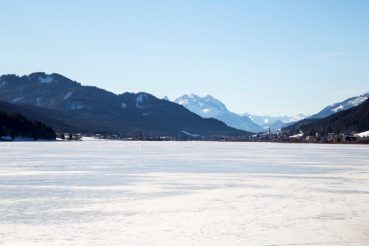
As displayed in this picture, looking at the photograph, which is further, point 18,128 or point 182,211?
point 18,128

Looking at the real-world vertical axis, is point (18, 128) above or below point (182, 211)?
above

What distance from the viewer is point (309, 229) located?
18.5 meters

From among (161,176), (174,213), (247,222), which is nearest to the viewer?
(247,222)

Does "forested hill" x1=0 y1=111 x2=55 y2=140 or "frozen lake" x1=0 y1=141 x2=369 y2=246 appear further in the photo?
"forested hill" x1=0 y1=111 x2=55 y2=140

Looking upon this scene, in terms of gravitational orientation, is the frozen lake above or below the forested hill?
below

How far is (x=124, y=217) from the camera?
20.9 m

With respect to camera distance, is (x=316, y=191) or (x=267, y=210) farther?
(x=316, y=191)

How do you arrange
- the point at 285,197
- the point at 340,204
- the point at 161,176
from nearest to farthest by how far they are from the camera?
the point at 340,204 < the point at 285,197 < the point at 161,176

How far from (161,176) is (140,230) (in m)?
21.2

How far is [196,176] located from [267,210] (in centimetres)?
1751

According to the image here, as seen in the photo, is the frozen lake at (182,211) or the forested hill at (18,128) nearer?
the frozen lake at (182,211)

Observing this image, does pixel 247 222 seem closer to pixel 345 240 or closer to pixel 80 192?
pixel 345 240

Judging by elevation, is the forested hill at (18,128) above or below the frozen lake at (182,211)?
above

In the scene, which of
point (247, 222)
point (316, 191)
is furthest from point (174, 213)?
point (316, 191)
